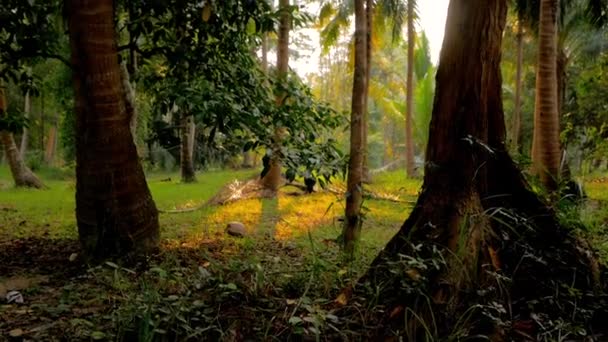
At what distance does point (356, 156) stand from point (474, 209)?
1126 millimetres

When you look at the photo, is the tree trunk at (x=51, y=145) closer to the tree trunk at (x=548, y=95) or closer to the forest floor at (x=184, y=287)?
the forest floor at (x=184, y=287)

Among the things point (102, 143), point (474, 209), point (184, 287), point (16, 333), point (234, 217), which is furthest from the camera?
point (234, 217)

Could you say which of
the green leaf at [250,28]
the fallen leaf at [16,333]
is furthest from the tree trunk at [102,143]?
the green leaf at [250,28]

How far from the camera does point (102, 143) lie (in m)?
3.81

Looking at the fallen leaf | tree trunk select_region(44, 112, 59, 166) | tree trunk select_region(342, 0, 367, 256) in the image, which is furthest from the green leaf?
tree trunk select_region(44, 112, 59, 166)

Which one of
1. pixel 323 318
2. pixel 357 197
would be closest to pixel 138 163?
pixel 357 197

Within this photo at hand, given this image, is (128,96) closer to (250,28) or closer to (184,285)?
(250,28)

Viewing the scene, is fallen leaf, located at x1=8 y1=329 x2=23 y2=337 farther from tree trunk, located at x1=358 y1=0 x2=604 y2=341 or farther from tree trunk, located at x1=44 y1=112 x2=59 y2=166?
tree trunk, located at x1=44 y1=112 x2=59 y2=166

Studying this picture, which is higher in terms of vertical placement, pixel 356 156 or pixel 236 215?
pixel 356 156

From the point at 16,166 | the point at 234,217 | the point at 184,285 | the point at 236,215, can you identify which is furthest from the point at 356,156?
the point at 16,166

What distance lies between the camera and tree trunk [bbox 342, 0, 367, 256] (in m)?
3.73

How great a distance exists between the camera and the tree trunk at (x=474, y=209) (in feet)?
8.93

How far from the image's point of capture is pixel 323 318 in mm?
2398

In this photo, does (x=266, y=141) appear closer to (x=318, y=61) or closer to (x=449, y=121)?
(x=449, y=121)
